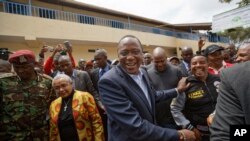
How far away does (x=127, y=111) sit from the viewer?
210 cm

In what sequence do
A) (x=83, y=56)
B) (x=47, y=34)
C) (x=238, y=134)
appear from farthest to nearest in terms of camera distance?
(x=83, y=56)
(x=47, y=34)
(x=238, y=134)

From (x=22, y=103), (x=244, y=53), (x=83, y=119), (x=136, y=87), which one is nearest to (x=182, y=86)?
(x=244, y=53)

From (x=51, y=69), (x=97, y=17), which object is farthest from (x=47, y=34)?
(x=51, y=69)

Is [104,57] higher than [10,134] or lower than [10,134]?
higher

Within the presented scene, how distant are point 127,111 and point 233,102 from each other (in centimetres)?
97


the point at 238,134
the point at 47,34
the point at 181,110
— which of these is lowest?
the point at 181,110

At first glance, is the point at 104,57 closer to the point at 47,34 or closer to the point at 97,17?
the point at 47,34

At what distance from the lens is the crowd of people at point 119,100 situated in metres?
2.17

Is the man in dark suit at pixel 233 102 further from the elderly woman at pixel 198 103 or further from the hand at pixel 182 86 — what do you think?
the elderly woman at pixel 198 103

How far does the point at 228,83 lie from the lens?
1.28m

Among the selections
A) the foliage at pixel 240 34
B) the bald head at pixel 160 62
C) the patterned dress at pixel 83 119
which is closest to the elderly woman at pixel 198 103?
the bald head at pixel 160 62

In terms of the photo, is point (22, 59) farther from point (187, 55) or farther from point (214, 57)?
point (187, 55)

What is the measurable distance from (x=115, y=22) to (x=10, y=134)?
738 inches

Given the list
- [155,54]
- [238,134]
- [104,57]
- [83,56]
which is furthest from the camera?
[83,56]
